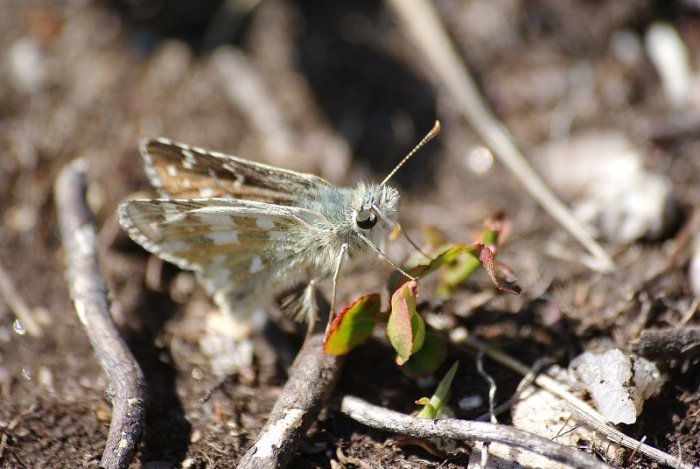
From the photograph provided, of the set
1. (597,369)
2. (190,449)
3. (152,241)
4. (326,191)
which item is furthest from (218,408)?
(597,369)

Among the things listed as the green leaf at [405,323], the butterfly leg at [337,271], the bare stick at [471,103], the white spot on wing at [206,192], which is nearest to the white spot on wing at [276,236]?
the butterfly leg at [337,271]

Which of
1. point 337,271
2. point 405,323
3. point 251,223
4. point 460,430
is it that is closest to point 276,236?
point 251,223

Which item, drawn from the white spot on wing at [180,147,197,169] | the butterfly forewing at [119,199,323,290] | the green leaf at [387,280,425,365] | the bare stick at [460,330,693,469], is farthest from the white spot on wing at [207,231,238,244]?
the bare stick at [460,330,693,469]

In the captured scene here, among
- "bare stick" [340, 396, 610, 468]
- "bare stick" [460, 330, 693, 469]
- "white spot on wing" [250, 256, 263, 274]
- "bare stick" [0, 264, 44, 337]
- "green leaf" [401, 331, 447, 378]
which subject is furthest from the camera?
"bare stick" [0, 264, 44, 337]

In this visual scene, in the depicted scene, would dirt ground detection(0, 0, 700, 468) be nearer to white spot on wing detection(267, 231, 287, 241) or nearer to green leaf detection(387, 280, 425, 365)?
green leaf detection(387, 280, 425, 365)

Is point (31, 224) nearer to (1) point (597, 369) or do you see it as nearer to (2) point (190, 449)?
(2) point (190, 449)

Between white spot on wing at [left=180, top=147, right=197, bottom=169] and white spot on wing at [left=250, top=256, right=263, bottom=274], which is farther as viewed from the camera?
white spot on wing at [left=250, top=256, right=263, bottom=274]

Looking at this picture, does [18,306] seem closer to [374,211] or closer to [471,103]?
[374,211]

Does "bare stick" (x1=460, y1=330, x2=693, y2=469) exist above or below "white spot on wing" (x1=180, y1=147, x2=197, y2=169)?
below
